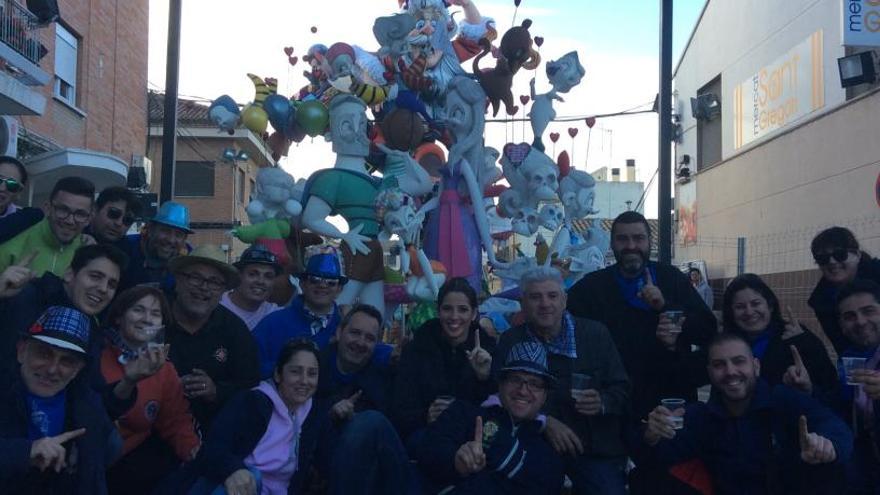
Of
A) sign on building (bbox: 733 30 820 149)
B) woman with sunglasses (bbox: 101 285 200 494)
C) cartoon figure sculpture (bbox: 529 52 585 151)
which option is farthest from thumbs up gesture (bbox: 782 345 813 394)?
sign on building (bbox: 733 30 820 149)

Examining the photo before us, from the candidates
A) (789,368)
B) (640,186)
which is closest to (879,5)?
(789,368)

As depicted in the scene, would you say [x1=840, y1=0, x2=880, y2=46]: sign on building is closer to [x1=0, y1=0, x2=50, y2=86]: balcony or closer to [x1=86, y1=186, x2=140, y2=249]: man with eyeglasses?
[x1=86, y1=186, x2=140, y2=249]: man with eyeglasses

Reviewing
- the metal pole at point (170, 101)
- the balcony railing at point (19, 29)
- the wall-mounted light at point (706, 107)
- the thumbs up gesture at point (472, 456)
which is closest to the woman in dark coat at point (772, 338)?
the thumbs up gesture at point (472, 456)

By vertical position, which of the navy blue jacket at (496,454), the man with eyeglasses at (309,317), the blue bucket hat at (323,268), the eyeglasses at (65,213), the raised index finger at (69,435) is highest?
the eyeglasses at (65,213)

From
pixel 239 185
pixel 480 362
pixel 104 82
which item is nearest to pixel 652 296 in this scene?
pixel 480 362

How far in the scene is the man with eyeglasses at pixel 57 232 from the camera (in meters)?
4.61

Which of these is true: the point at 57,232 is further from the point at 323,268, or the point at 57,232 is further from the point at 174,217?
the point at 323,268

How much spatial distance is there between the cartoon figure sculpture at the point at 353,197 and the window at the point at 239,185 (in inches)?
950

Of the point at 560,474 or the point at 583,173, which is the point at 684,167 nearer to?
the point at 583,173

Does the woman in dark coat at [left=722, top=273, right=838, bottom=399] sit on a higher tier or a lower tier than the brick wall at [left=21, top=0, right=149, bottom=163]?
lower

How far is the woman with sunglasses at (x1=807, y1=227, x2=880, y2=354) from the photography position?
4.43m

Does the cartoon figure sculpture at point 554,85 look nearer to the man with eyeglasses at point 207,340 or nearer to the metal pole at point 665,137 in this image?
the metal pole at point 665,137

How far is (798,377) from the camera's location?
395cm

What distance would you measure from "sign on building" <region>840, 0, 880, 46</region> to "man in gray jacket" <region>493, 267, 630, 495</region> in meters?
8.51
